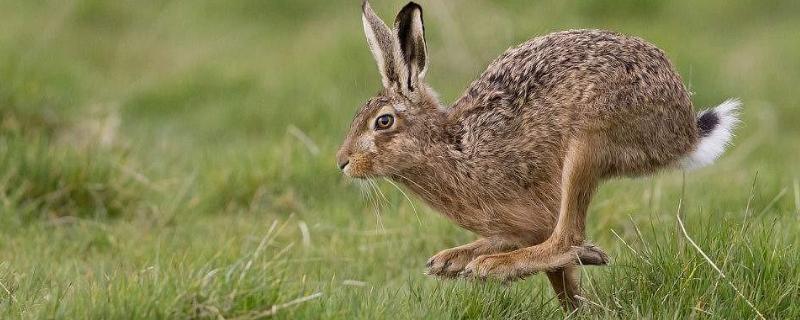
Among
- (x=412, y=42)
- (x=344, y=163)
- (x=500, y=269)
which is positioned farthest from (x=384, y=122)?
(x=500, y=269)

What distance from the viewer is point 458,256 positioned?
4910 mm

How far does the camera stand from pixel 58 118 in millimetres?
7680

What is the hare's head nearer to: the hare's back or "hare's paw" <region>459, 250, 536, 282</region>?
the hare's back

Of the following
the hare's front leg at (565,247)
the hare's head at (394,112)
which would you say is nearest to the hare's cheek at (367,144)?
the hare's head at (394,112)

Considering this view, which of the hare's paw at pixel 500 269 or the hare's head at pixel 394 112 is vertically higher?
the hare's head at pixel 394 112

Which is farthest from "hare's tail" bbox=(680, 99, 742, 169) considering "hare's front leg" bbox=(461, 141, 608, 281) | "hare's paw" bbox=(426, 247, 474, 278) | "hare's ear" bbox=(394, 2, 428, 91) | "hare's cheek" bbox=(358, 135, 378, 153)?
"hare's cheek" bbox=(358, 135, 378, 153)

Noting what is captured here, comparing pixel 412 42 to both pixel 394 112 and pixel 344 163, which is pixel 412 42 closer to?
pixel 394 112

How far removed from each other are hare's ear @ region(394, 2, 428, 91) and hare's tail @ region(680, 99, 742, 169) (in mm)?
1063

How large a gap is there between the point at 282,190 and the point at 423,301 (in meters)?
2.64

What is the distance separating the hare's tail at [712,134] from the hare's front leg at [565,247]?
0.46 metres

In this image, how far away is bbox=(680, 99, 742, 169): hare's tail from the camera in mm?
4961

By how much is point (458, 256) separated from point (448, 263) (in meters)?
0.06

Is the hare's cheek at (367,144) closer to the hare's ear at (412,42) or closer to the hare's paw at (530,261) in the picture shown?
the hare's ear at (412,42)

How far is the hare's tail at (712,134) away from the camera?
4961mm
